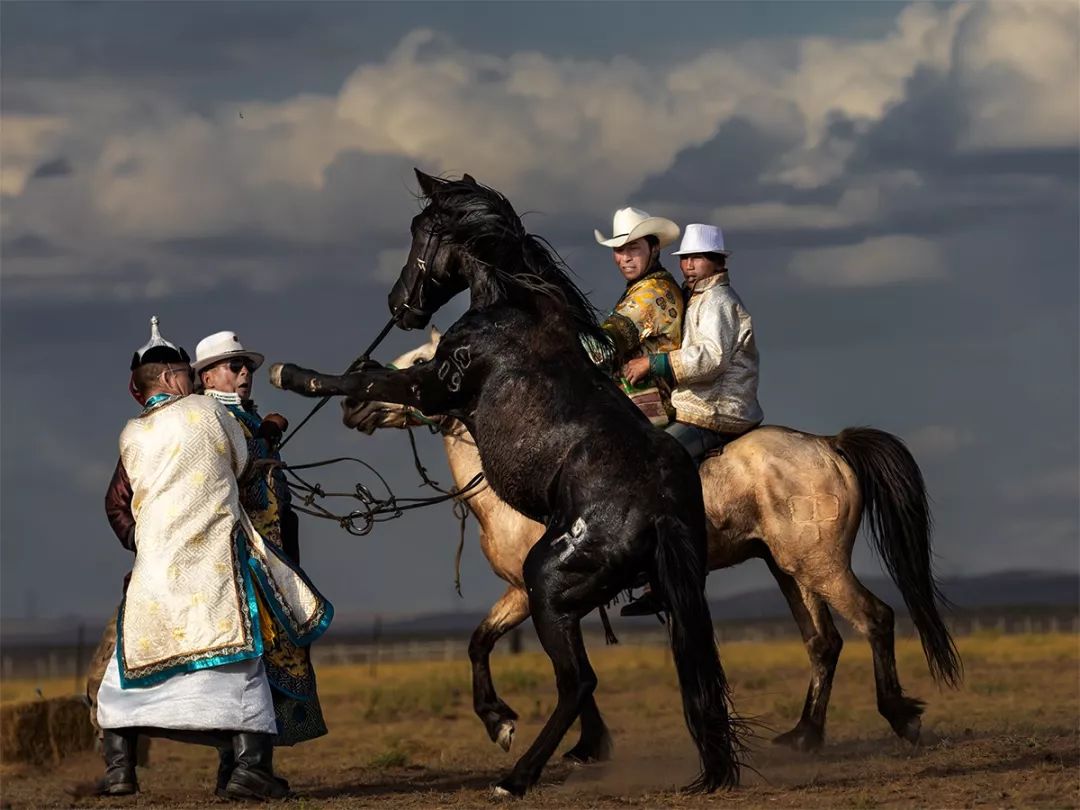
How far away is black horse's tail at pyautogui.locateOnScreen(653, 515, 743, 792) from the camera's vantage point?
29.3 feet

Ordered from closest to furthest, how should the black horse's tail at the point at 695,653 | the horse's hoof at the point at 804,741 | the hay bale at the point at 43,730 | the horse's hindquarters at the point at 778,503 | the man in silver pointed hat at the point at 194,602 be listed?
the black horse's tail at the point at 695,653
the man in silver pointed hat at the point at 194,602
the horse's hindquarters at the point at 778,503
the horse's hoof at the point at 804,741
the hay bale at the point at 43,730

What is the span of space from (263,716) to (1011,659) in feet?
80.7

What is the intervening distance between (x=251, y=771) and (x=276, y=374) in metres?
2.01

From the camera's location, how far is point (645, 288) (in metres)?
10.8

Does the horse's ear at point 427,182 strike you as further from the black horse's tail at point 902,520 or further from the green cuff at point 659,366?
the black horse's tail at point 902,520

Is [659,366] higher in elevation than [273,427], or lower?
higher

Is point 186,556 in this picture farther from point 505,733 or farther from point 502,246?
point 505,733

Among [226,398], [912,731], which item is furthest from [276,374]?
[912,731]

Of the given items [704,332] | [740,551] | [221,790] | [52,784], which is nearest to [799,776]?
[740,551]

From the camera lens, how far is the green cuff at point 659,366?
34.6ft

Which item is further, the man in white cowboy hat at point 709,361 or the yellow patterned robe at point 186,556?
the man in white cowboy hat at point 709,361

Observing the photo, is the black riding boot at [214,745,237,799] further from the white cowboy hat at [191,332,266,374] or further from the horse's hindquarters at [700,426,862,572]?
the horse's hindquarters at [700,426,862,572]


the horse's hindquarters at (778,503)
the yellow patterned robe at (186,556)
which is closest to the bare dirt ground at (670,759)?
the yellow patterned robe at (186,556)

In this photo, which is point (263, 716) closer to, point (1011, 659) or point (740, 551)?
point (740, 551)
